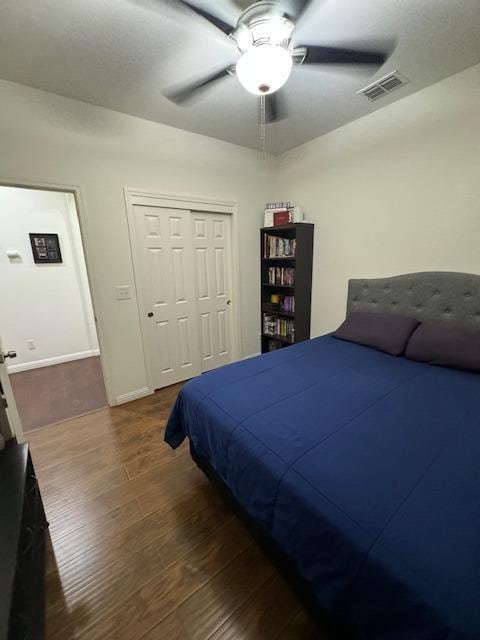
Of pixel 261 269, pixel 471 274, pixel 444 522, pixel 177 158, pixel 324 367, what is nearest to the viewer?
pixel 444 522

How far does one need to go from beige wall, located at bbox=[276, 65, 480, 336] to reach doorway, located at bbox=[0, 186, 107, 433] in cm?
288

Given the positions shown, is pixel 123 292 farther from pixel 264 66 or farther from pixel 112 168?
pixel 264 66

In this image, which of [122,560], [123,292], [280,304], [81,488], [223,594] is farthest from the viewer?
[280,304]

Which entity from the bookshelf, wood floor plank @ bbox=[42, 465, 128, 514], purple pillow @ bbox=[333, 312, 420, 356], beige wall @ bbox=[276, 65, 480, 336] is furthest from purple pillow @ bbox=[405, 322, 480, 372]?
wood floor plank @ bbox=[42, 465, 128, 514]

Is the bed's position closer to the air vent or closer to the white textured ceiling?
the white textured ceiling

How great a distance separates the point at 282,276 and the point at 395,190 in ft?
4.64

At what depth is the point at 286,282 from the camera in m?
3.23

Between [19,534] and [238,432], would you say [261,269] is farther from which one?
[19,534]

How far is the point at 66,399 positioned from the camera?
279 centimetres

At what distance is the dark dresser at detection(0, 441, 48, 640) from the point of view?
0.70 m

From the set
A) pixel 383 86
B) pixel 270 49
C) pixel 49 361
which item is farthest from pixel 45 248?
pixel 383 86

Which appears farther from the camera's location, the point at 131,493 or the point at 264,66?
the point at 131,493

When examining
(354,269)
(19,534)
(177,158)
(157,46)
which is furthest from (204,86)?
(19,534)

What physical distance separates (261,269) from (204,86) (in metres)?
2.13
